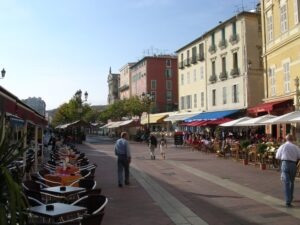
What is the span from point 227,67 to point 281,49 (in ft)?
49.3

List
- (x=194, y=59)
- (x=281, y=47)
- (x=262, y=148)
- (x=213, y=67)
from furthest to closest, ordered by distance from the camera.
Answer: (x=194, y=59) < (x=213, y=67) < (x=281, y=47) < (x=262, y=148)

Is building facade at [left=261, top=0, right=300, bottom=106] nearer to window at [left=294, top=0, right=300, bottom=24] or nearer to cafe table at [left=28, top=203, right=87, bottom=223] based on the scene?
window at [left=294, top=0, right=300, bottom=24]

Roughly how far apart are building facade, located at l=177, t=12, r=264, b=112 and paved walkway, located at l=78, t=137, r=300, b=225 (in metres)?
22.6

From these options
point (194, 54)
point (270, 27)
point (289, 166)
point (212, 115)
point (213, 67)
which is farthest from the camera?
point (194, 54)

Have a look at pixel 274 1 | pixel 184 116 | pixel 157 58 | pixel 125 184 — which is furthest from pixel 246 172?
pixel 157 58

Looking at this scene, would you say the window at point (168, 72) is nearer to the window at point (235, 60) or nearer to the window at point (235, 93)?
the window at point (235, 60)

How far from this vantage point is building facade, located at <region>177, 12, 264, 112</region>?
4050cm

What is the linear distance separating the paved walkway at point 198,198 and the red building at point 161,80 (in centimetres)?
6567

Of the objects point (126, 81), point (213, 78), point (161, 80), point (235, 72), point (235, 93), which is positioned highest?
point (126, 81)

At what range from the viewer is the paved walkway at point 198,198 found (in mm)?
A: 9414

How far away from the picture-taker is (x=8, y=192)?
378 cm

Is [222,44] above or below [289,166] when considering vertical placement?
above

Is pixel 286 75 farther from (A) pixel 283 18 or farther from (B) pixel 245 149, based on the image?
(B) pixel 245 149

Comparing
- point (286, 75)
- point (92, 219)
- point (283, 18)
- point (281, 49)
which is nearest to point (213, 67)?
point (281, 49)
